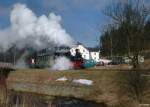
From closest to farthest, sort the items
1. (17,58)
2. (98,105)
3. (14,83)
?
(98,105) → (14,83) → (17,58)

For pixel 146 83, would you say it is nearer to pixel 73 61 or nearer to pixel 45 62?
pixel 73 61

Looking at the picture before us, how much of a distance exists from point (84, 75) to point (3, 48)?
189ft

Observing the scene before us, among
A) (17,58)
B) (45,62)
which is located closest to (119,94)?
(45,62)

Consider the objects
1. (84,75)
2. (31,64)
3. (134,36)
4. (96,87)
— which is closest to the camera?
(96,87)

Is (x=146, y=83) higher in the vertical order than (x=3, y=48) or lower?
lower

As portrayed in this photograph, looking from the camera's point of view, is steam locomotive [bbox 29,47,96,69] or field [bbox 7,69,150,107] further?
steam locomotive [bbox 29,47,96,69]

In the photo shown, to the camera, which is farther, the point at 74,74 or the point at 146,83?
the point at 74,74

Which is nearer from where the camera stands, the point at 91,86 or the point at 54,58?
the point at 91,86

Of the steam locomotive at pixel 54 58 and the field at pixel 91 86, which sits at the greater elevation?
the steam locomotive at pixel 54 58

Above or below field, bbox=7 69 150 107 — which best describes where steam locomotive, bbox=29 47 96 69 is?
above

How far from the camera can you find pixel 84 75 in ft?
167

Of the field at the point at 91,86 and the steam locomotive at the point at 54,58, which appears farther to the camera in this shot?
the steam locomotive at the point at 54,58

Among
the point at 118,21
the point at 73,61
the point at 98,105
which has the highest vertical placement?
the point at 118,21

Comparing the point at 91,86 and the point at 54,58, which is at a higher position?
the point at 54,58
